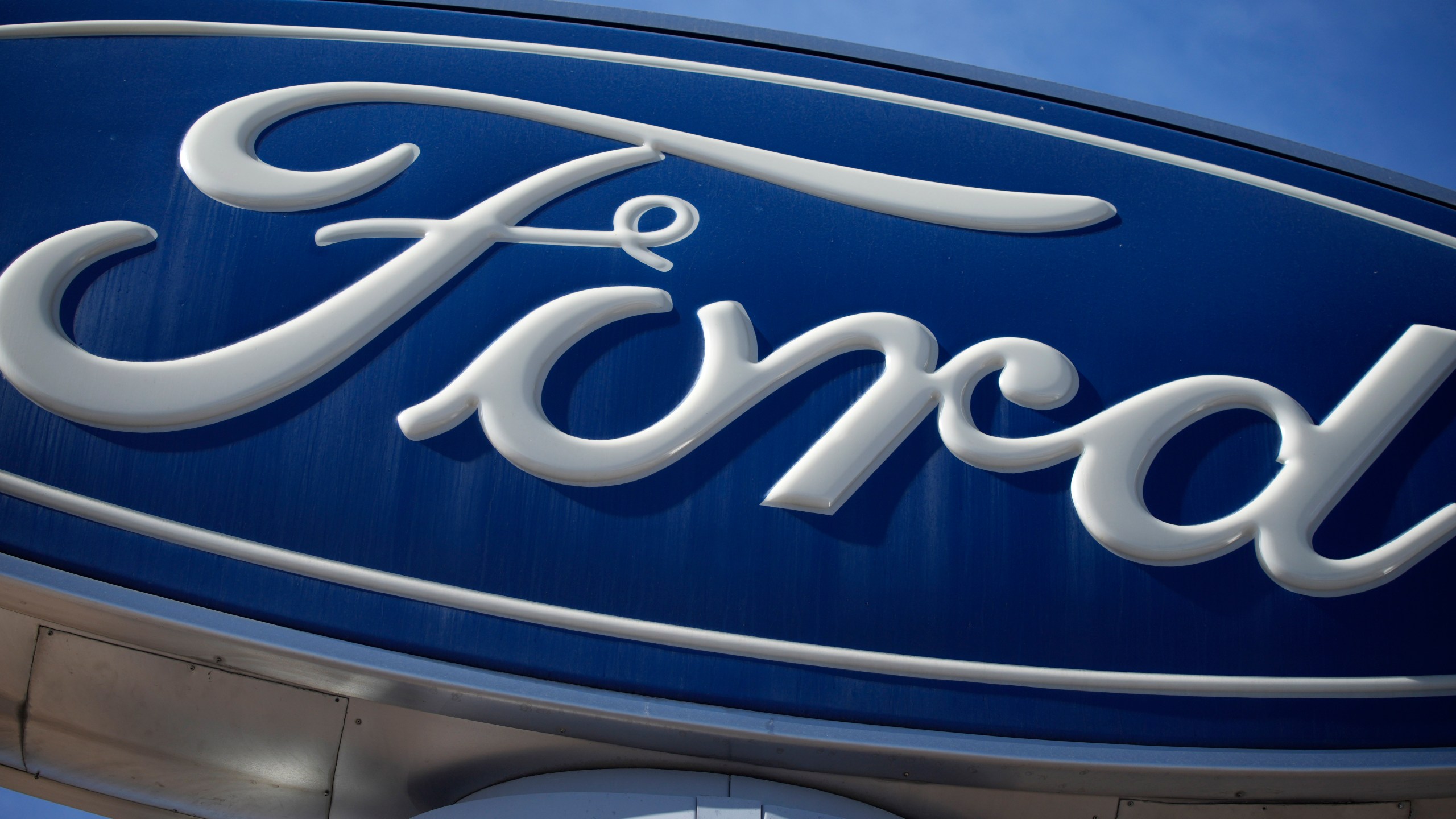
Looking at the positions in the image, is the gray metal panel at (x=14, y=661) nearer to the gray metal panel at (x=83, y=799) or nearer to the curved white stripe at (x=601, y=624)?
the gray metal panel at (x=83, y=799)

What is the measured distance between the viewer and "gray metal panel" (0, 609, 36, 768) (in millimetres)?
2428

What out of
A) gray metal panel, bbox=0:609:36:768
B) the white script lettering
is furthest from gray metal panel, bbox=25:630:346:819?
the white script lettering

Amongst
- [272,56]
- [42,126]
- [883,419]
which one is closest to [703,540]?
[883,419]

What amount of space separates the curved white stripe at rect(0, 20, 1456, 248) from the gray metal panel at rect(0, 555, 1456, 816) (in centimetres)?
188

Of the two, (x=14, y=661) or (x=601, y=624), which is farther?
(x=14, y=661)

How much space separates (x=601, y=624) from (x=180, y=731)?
1.19m

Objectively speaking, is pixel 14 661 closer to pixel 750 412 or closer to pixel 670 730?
pixel 670 730

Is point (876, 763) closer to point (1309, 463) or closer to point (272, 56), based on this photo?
point (1309, 463)

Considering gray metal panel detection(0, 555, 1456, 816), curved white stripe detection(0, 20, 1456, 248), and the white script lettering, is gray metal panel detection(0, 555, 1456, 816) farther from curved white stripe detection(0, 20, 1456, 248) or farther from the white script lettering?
curved white stripe detection(0, 20, 1456, 248)

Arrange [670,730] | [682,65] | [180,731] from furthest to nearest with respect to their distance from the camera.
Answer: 1. [682,65]
2. [180,731]
3. [670,730]

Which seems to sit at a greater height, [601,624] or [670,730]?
[601,624]

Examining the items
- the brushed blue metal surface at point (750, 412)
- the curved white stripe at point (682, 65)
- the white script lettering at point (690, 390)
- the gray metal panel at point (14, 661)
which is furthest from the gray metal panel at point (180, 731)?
the curved white stripe at point (682, 65)

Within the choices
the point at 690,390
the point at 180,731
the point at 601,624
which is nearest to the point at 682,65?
the point at 690,390

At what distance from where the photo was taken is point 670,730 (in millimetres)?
2221
